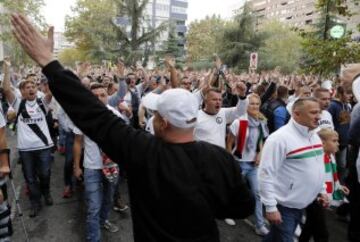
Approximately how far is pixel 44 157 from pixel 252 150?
124 inches

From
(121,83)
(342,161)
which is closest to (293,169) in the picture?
(121,83)

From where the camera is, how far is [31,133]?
5.14 m

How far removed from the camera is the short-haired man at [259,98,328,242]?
328 centimetres

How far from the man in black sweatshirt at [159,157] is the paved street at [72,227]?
3.13 metres

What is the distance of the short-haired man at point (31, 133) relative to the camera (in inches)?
201

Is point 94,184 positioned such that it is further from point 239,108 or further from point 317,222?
point 317,222

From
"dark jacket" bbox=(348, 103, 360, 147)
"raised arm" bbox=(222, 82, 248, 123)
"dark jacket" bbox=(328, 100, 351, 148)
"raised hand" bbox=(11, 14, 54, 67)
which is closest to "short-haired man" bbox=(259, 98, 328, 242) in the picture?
"dark jacket" bbox=(348, 103, 360, 147)

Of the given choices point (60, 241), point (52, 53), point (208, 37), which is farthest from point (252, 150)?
point (208, 37)

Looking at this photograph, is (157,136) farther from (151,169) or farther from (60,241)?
(60,241)

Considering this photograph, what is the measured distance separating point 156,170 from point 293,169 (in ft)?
6.63

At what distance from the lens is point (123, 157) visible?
1.72m

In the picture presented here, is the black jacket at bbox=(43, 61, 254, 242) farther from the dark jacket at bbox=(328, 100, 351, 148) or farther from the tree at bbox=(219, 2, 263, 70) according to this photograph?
the tree at bbox=(219, 2, 263, 70)

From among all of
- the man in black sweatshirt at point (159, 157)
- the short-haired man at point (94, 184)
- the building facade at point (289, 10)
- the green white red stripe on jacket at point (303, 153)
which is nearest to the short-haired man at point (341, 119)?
the green white red stripe on jacket at point (303, 153)

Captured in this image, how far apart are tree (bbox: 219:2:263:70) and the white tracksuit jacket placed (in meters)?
31.7
